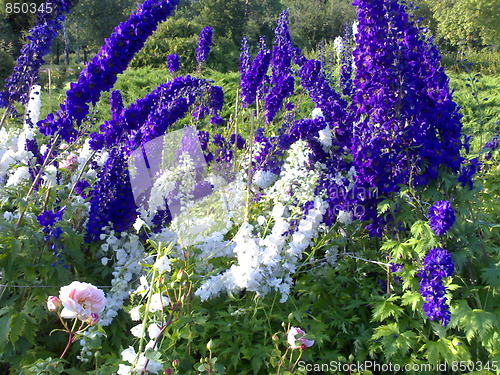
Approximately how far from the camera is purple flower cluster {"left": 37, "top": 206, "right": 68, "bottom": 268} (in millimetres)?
2584

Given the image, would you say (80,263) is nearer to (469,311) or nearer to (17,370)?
(17,370)

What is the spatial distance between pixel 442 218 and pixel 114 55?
2039 mm

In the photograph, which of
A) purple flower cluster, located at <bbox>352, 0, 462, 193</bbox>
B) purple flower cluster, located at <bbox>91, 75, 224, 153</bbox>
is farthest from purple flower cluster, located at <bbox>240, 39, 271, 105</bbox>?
purple flower cluster, located at <bbox>352, 0, 462, 193</bbox>

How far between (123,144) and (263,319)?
1.36m

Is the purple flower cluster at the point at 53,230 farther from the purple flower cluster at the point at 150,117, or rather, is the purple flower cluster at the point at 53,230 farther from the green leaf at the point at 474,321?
the green leaf at the point at 474,321

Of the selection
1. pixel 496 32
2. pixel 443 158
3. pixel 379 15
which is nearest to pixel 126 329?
pixel 443 158

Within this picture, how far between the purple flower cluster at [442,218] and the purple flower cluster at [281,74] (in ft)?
8.20

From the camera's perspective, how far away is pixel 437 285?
7.89ft

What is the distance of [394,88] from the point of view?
111 inches

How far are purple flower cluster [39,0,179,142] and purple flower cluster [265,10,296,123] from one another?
2.01 m

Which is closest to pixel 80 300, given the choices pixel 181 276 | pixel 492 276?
pixel 181 276

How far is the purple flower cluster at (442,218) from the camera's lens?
2.47m

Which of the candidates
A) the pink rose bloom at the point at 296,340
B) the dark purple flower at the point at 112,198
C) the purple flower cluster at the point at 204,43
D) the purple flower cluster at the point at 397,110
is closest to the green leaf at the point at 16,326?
the dark purple flower at the point at 112,198

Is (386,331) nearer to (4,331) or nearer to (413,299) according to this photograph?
(413,299)
